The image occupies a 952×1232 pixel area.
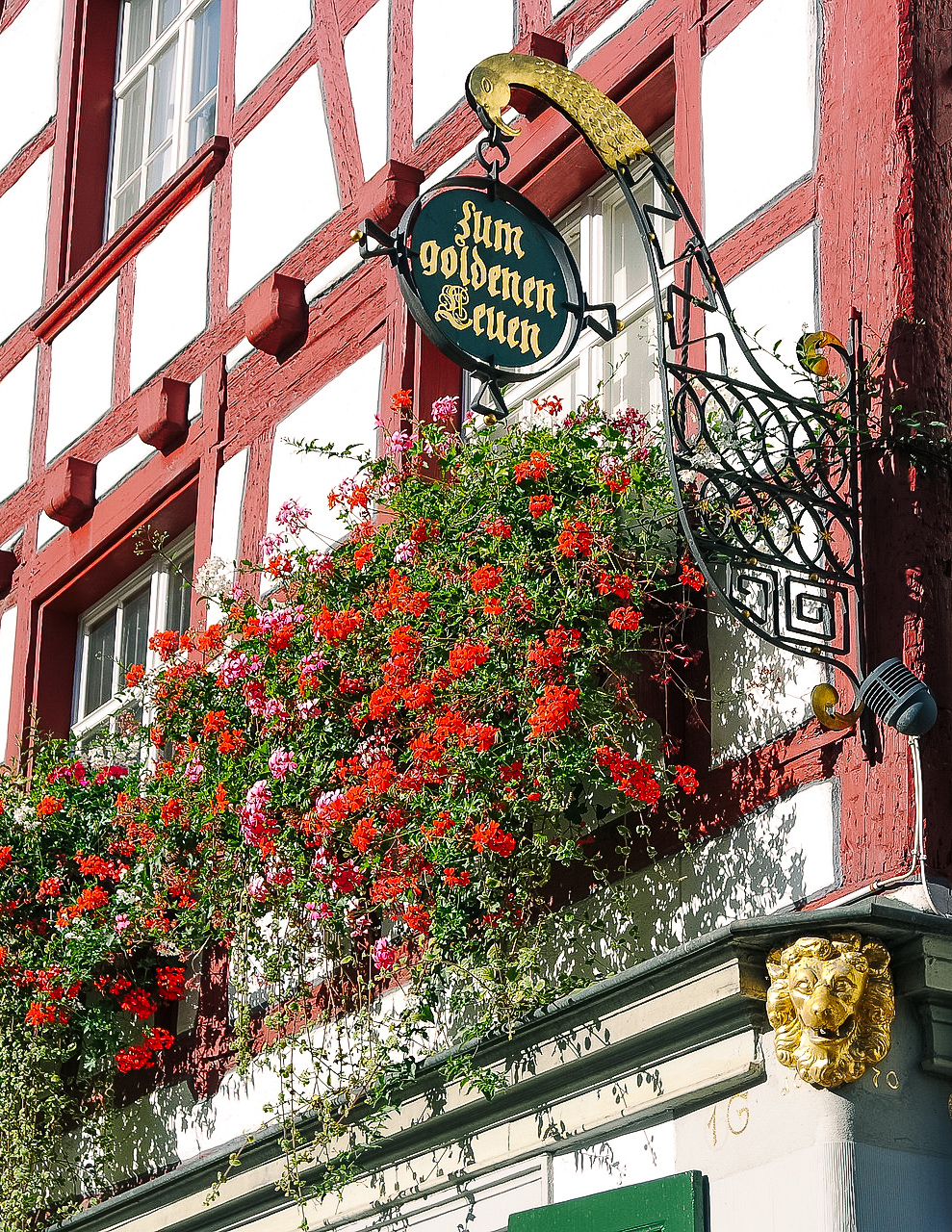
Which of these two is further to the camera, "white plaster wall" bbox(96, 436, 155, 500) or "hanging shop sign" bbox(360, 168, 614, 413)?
"white plaster wall" bbox(96, 436, 155, 500)

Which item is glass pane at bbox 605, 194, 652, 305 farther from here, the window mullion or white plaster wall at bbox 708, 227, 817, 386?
the window mullion

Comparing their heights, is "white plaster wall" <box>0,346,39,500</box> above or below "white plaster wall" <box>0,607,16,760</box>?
above

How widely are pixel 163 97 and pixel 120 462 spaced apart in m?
2.07

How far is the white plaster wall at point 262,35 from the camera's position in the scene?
9.45 metres

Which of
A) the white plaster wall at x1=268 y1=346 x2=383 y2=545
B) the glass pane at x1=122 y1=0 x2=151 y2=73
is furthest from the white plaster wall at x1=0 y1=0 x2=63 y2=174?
the white plaster wall at x1=268 y1=346 x2=383 y2=545

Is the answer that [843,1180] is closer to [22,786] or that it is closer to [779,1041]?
[779,1041]

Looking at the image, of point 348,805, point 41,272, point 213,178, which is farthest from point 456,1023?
point 41,272

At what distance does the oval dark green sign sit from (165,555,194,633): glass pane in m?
3.24

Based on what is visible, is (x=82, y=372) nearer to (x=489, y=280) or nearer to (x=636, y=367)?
(x=636, y=367)

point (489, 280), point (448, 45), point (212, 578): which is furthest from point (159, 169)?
point (489, 280)

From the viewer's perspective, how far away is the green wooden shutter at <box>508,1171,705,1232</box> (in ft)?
17.8

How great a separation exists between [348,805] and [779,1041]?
1.57m

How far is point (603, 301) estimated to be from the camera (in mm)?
7480

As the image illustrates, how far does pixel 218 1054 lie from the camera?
7.89 metres
